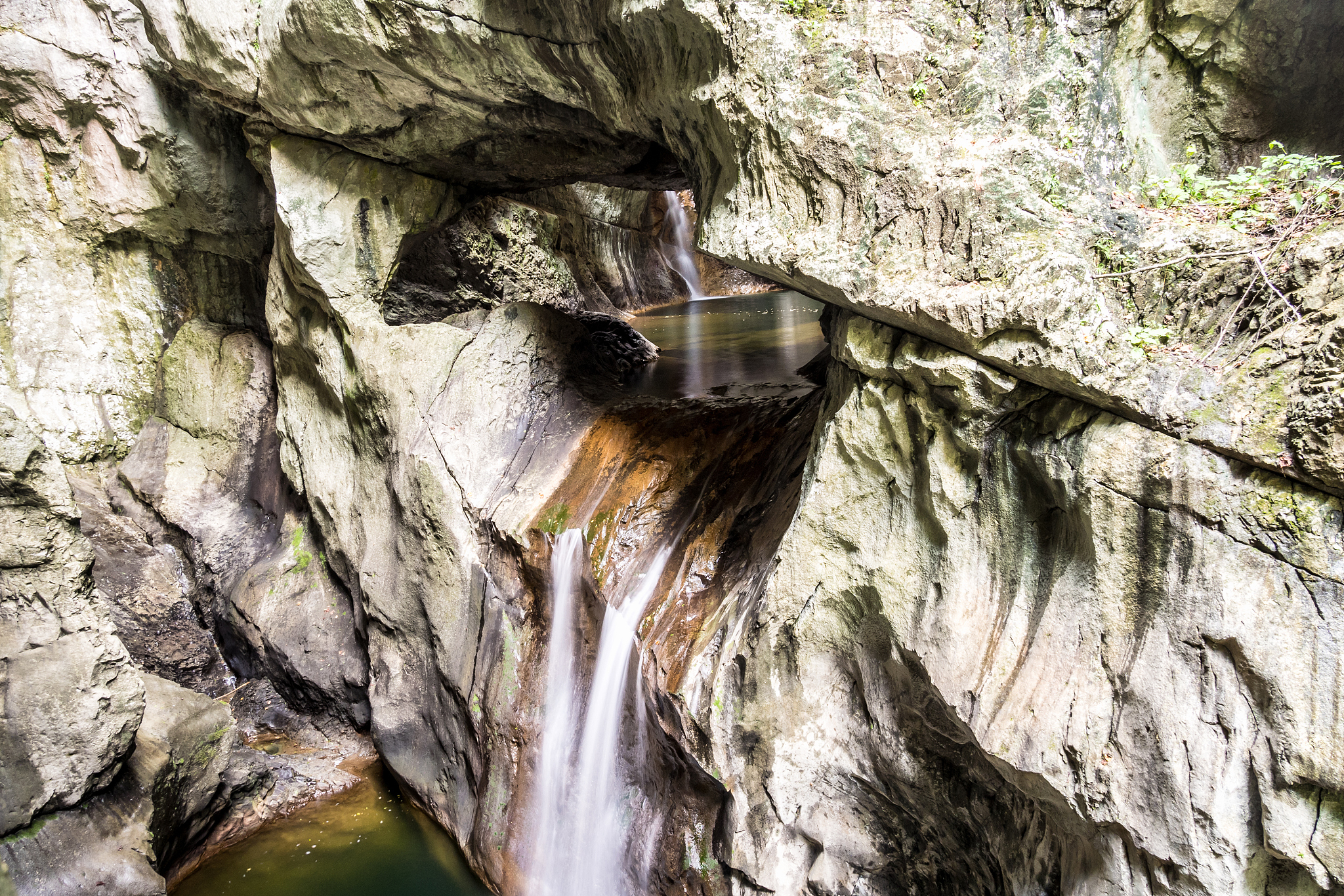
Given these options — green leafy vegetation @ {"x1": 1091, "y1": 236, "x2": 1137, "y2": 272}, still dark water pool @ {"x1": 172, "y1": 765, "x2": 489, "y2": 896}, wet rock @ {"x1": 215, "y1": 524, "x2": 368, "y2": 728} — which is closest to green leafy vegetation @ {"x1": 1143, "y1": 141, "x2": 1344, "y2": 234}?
green leafy vegetation @ {"x1": 1091, "y1": 236, "x2": 1137, "y2": 272}

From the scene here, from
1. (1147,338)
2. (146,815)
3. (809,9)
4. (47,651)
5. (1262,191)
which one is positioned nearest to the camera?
(1147,338)

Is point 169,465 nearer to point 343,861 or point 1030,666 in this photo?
point 343,861

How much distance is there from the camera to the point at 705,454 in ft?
20.0

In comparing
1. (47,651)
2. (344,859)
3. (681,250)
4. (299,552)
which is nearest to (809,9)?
(47,651)

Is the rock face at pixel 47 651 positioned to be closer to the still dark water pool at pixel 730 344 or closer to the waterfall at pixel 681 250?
the still dark water pool at pixel 730 344

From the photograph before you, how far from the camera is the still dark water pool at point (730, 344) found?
7.81 metres

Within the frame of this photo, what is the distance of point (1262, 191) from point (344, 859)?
7043 mm

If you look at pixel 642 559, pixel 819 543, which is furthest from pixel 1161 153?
pixel 642 559

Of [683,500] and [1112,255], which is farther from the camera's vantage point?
[683,500]

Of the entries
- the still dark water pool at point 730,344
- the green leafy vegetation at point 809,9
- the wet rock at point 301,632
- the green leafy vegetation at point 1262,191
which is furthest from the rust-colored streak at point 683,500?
the green leafy vegetation at point 809,9

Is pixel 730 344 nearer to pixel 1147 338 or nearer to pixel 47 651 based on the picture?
pixel 1147 338

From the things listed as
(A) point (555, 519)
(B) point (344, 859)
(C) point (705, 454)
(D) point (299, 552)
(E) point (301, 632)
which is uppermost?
(C) point (705, 454)

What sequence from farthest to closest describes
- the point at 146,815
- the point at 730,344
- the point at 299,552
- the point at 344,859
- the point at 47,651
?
the point at 730,344, the point at 299,552, the point at 344,859, the point at 146,815, the point at 47,651

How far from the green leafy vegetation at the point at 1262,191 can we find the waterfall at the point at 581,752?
3.68m
